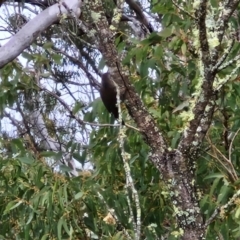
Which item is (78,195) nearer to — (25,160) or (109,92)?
(25,160)

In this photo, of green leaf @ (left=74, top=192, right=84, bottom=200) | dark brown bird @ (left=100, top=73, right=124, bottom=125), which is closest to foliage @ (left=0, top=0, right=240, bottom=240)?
green leaf @ (left=74, top=192, right=84, bottom=200)

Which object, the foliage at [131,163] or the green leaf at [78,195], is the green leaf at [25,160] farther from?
the green leaf at [78,195]

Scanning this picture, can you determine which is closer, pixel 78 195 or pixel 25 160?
pixel 78 195

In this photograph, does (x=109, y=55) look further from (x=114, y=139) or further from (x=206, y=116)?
(x=114, y=139)

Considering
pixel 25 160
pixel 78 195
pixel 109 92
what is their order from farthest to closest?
pixel 25 160, pixel 78 195, pixel 109 92

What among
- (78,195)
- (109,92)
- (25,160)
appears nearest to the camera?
(109,92)

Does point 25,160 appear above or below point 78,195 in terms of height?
above

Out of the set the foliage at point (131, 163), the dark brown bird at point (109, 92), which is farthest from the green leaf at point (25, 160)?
the dark brown bird at point (109, 92)

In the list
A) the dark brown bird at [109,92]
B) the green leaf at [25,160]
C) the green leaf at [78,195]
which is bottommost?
the green leaf at [78,195]

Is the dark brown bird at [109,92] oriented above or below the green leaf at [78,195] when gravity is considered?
above

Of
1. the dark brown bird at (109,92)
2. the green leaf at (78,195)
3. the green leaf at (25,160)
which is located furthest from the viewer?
the green leaf at (25,160)

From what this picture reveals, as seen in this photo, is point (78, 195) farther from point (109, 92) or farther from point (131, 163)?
point (109, 92)

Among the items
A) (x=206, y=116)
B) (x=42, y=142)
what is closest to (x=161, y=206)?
(x=206, y=116)

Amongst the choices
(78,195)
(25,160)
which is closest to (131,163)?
(78,195)
